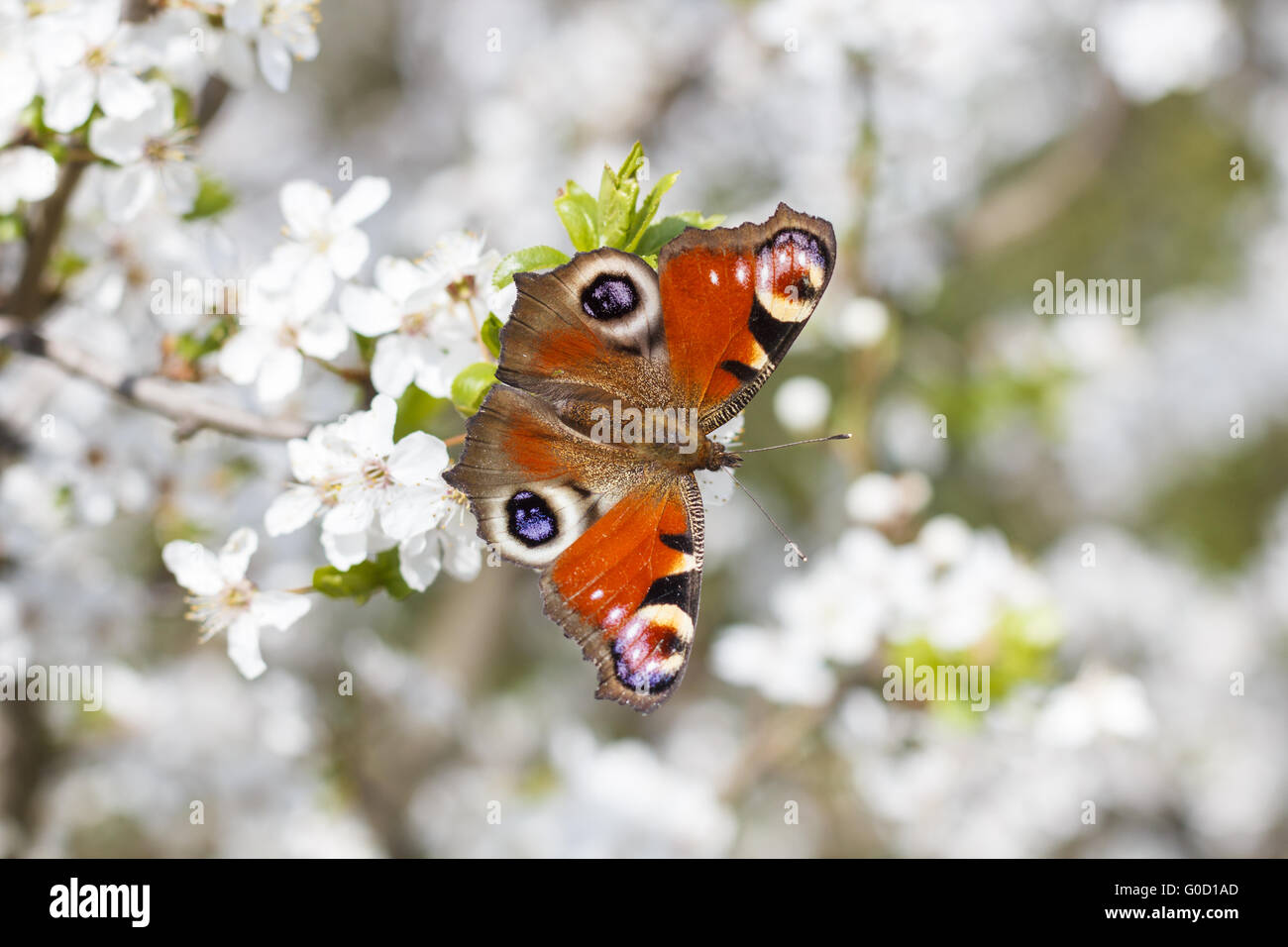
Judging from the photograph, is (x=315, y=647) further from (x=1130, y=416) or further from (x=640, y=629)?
(x=1130, y=416)

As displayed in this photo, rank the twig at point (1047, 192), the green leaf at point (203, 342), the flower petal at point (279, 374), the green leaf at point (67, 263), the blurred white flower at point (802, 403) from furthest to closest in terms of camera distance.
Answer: the twig at point (1047, 192) → the blurred white flower at point (802, 403) → the green leaf at point (67, 263) → the green leaf at point (203, 342) → the flower petal at point (279, 374)

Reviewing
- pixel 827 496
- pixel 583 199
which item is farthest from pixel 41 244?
pixel 827 496

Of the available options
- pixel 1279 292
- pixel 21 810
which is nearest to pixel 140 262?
pixel 21 810

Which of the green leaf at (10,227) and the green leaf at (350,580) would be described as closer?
the green leaf at (350,580)

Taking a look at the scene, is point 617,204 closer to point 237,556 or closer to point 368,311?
point 368,311

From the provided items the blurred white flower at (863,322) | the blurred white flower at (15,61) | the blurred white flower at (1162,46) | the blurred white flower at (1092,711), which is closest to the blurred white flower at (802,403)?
the blurred white flower at (863,322)

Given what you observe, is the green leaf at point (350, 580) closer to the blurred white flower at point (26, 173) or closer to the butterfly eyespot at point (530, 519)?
the butterfly eyespot at point (530, 519)
